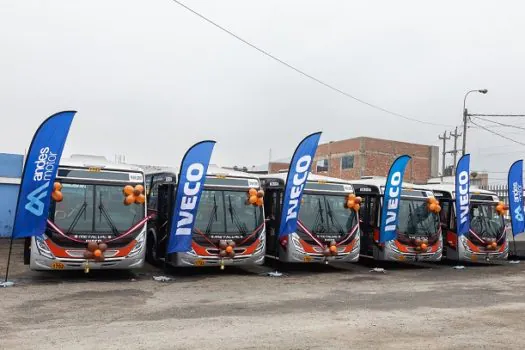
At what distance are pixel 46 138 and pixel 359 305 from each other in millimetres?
6657

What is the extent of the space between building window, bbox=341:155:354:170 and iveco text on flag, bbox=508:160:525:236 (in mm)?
27097

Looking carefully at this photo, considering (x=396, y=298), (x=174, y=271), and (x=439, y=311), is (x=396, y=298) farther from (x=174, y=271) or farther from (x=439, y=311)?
(x=174, y=271)

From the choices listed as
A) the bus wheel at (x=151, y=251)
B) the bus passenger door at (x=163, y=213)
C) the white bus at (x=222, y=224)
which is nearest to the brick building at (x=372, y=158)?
the bus wheel at (x=151, y=251)

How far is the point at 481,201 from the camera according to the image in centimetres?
1667

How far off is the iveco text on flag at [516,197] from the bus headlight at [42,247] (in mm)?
14113

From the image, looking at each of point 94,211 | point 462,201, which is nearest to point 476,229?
point 462,201

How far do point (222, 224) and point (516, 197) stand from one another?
35.2 feet

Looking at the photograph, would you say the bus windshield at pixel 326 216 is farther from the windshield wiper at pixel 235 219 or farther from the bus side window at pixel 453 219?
the bus side window at pixel 453 219

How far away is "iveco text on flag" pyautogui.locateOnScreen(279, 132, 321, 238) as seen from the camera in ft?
42.3

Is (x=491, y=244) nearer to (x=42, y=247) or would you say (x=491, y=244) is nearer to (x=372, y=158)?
(x=42, y=247)

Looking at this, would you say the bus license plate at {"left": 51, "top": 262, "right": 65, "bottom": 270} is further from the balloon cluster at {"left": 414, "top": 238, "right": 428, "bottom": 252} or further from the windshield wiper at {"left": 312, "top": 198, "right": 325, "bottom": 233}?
the balloon cluster at {"left": 414, "top": 238, "right": 428, "bottom": 252}

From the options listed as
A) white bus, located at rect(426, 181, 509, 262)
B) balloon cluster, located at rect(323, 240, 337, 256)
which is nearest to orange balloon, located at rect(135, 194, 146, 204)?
balloon cluster, located at rect(323, 240, 337, 256)

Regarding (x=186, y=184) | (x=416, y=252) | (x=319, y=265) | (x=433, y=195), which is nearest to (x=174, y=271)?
(x=186, y=184)

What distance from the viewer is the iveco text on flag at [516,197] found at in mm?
17719
